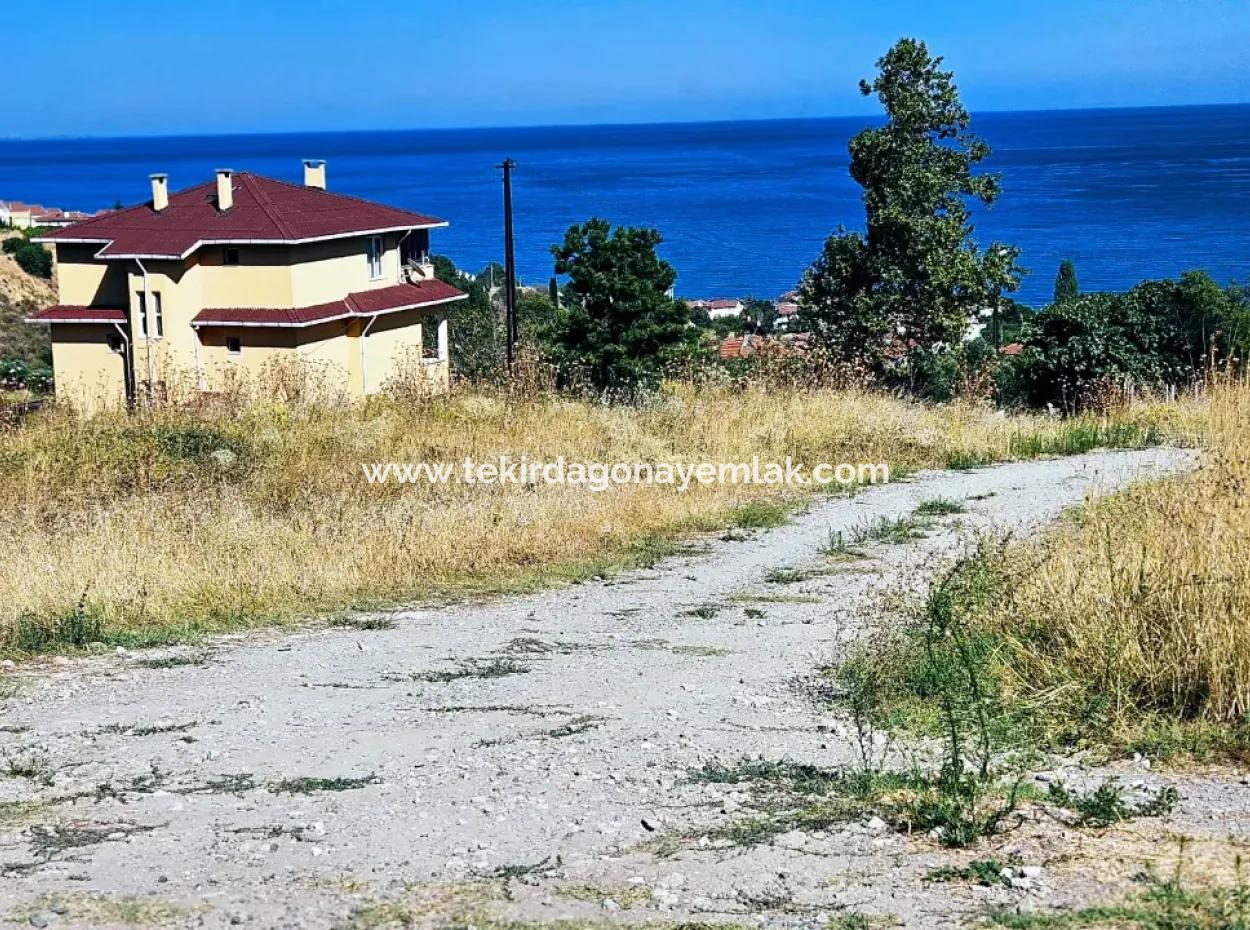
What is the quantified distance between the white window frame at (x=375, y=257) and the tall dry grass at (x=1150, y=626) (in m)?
28.3

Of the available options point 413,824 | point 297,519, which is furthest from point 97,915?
point 297,519

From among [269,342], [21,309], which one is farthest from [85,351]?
[21,309]

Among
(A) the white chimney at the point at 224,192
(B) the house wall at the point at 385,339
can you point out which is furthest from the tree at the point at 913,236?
(A) the white chimney at the point at 224,192

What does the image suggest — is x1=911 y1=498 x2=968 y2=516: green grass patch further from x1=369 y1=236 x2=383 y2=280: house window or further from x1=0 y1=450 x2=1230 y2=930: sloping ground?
x1=369 y1=236 x2=383 y2=280: house window

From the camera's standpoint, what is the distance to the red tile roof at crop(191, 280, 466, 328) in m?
29.7

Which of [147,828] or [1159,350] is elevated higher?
[1159,350]

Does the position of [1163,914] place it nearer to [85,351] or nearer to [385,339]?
[385,339]

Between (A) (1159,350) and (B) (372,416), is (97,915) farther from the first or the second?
(A) (1159,350)

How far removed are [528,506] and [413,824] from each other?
6.35 meters

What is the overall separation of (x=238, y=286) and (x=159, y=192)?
3.98 m

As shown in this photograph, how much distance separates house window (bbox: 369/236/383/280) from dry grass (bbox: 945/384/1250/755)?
92.9 feet

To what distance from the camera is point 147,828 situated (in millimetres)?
4504

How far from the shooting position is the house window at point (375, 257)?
108 ft

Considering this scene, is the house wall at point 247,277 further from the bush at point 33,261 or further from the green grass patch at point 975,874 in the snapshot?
the bush at point 33,261
